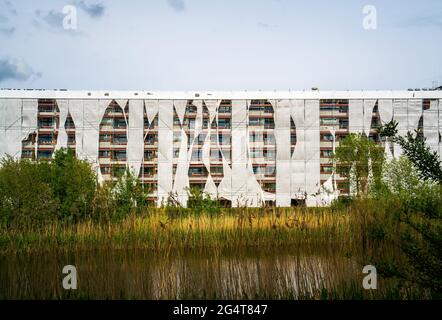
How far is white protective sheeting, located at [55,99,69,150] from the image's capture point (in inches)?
1195

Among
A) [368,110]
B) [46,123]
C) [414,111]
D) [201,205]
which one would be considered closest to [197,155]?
[46,123]

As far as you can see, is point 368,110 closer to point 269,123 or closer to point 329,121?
point 329,121

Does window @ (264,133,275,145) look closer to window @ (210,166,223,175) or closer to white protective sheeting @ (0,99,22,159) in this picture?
window @ (210,166,223,175)

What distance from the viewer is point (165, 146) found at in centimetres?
3066

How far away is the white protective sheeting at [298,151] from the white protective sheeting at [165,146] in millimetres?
8470

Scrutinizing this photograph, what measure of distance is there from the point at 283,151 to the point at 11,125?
18784 mm

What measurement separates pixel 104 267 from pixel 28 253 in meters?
2.08

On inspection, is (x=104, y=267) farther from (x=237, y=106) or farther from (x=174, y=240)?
(x=237, y=106)

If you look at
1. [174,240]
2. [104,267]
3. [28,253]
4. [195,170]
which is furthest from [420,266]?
[195,170]

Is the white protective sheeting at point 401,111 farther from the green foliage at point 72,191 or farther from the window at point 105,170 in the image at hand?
the green foliage at point 72,191

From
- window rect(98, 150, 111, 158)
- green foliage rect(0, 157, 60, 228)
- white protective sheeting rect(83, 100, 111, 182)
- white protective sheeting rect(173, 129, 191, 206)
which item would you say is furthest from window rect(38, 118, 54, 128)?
green foliage rect(0, 157, 60, 228)

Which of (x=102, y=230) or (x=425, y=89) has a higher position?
(x=425, y=89)

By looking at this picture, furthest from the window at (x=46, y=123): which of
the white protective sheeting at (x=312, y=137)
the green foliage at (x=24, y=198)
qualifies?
the green foliage at (x=24, y=198)
